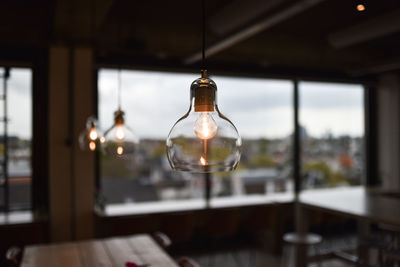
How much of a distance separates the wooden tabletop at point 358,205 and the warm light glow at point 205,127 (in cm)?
279

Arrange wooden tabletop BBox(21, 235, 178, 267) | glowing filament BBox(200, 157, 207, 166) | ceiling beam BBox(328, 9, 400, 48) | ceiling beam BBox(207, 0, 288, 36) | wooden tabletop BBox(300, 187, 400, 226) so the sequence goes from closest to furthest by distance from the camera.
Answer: glowing filament BBox(200, 157, 207, 166) → wooden tabletop BBox(21, 235, 178, 267) → ceiling beam BBox(207, 0, 288, 36) → wooden tabletop BBox(300, 187, 400, 226) → ceiling beam BBox(328, 9, 400, 48)

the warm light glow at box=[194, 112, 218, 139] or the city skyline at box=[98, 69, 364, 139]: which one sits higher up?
the city skyline at box=[98, 69, 364, 139]

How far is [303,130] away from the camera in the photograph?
21.0 ft

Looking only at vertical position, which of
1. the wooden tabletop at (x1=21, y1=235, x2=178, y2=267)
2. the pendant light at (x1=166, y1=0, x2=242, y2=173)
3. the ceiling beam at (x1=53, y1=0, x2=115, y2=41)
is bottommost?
the wooden tabletop at (x1=21, y1=235, x2=178, y2=267)

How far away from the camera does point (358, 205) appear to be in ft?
13.8

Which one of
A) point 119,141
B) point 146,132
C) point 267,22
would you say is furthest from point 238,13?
A: point 119,141

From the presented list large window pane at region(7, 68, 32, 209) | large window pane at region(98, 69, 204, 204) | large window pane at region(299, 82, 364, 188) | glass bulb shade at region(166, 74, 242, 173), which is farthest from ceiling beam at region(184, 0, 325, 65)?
large window pane at region(299, 82, 364, 188)

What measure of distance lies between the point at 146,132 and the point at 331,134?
10.7 ft

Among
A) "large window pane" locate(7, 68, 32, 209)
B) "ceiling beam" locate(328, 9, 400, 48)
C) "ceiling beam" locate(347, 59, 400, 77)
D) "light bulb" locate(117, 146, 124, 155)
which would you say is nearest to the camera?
"light bulb" locate(117, 146, 124, 155)

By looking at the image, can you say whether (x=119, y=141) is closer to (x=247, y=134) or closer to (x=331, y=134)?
(x=247, y=134)

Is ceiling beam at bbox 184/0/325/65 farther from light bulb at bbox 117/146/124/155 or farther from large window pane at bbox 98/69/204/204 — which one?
light bulb at bbox 117/146/124/155

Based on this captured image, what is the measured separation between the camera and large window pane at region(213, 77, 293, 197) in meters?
6.04

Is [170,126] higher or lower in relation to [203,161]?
higher

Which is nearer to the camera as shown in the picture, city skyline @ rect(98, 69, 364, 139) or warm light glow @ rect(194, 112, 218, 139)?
warm light glow @ rect(194, 112, 218, 139)
